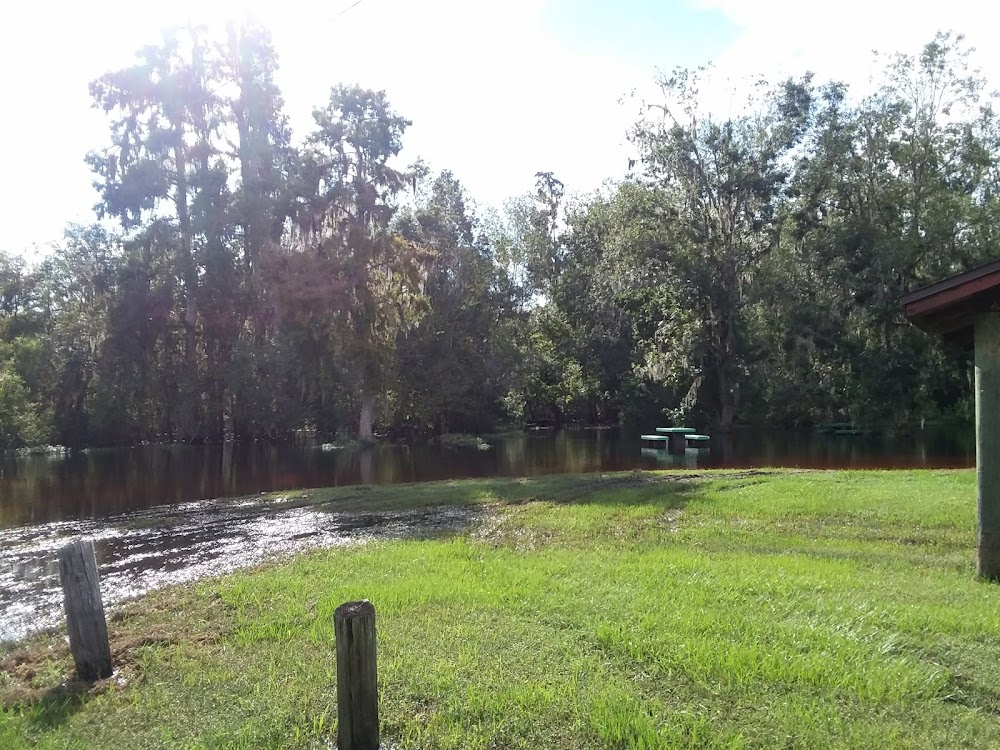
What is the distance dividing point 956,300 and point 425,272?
35.3 metres

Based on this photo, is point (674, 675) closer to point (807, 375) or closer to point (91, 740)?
point (91, 740)

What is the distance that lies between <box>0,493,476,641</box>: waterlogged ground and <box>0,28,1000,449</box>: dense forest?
873 inches

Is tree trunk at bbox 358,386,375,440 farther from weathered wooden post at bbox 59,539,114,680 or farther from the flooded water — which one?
weathered wooden post at bbox 59,539,114,680

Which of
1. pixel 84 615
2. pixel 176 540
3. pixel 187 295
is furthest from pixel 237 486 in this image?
pixel 187 295

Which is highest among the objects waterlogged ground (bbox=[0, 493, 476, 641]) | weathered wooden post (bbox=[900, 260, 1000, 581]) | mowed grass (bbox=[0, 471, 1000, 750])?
weathered wooden post (bbox=[900, 260, 1000, 581])

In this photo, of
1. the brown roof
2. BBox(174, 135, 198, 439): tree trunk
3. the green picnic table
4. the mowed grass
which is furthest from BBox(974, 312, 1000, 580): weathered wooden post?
BBox(174, 135, 198, 439): tree trunk

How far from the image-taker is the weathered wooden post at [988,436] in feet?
25.7

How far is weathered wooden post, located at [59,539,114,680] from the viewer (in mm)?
6191

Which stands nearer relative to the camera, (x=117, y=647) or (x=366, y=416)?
(x=117, y=647)

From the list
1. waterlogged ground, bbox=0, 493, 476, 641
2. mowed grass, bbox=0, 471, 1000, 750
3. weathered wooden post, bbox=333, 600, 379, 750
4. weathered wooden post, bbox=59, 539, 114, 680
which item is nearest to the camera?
weathered wooden post, bbox=333, 600, 379, 750

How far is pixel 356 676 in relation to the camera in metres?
4.36

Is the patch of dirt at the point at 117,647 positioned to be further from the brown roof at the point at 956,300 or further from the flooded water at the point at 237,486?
the brown roof at the point at 956,300

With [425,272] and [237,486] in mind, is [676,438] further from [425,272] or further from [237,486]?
[237,486]

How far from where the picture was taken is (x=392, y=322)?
40812mm
